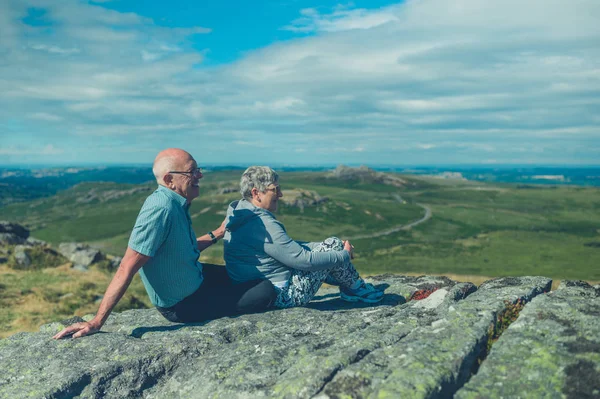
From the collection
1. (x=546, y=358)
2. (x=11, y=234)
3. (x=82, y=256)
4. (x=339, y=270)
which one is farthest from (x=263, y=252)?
(x=11, y=234)

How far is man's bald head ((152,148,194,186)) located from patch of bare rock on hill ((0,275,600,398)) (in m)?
2.73

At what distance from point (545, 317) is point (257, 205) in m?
5.03

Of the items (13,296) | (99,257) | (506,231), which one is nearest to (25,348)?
(13,296)

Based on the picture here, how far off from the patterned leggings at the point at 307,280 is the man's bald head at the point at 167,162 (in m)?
3.00

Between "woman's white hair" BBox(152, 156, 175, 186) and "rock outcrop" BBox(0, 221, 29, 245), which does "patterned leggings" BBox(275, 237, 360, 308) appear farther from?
"rock outcrop" BBox(0, 221, 29, 245)

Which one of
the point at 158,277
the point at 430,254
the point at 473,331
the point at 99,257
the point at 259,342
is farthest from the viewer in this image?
the point at 430,254

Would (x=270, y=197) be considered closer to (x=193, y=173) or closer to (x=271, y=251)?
(x=271, y=251)

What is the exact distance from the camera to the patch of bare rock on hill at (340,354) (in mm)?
4895

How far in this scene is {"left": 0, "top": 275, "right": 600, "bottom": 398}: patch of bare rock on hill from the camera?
16.1 feet

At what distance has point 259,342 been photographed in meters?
7.27

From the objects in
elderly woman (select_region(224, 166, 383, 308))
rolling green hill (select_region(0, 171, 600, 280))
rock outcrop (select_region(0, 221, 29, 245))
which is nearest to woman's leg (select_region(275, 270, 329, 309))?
elderly woman (select_region(224, 166, 383, 308))

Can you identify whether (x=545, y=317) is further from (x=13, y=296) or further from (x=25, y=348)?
(x=13, y=296)

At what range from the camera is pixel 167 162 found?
26.0 feet

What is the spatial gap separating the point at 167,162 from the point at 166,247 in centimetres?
147
